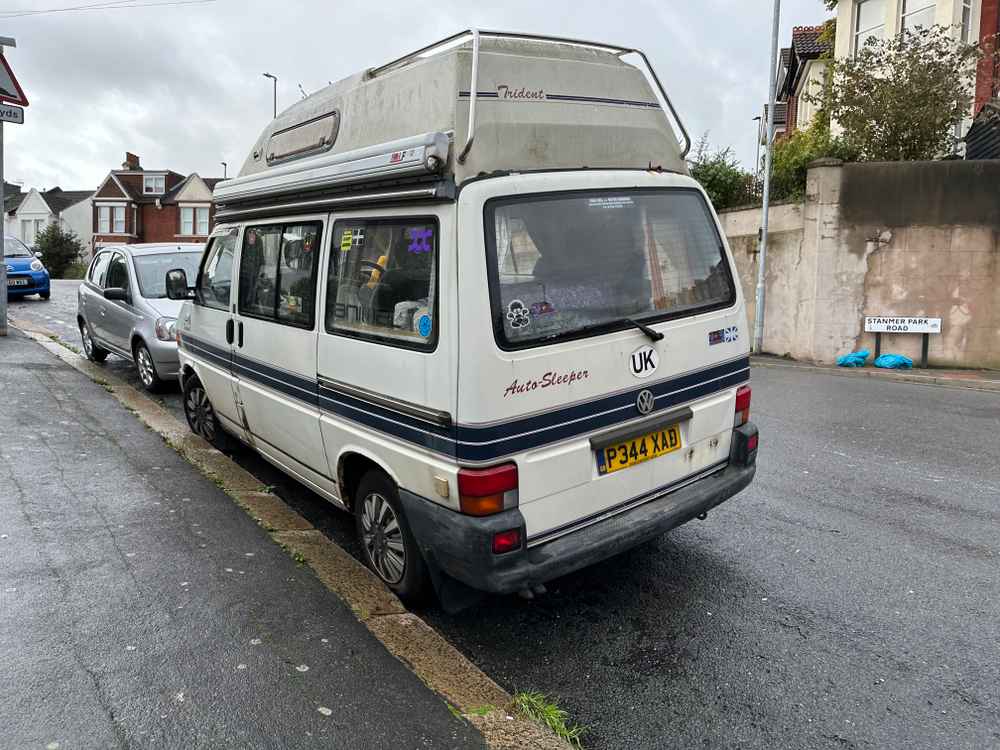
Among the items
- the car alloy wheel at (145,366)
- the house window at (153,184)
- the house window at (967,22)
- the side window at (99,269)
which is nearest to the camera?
the car alloy wheel at (145,366)

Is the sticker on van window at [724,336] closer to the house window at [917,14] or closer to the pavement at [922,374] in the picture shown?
the pavement at [922,374]

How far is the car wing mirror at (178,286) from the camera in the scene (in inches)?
240

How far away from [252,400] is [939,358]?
11.5 m

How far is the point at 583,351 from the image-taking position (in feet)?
11.4

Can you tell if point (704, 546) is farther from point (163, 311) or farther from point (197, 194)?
point (197, 194)

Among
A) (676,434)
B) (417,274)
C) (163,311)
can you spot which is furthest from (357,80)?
(163,311)

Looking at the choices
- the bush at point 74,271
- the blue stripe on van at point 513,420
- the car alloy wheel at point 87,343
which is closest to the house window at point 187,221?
the bush at point 74,271

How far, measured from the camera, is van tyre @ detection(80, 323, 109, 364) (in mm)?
10656

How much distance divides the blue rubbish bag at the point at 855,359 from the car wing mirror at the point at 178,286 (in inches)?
416

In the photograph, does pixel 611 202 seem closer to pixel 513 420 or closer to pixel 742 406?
pixel 513 420

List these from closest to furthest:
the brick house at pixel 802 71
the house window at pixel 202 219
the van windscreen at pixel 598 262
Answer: the van windscreen at pixel 598 262 → the brick house at pixel 802 71 → the house window at pixel 202 219

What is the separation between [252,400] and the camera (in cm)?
518

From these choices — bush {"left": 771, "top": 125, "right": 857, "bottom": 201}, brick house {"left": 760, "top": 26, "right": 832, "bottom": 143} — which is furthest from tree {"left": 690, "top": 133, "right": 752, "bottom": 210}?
brick house {"left": 760, "top": 26, "right": 832, "bottom": 143}

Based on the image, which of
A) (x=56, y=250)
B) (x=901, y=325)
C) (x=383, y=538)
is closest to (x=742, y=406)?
(x=383, y=538)
